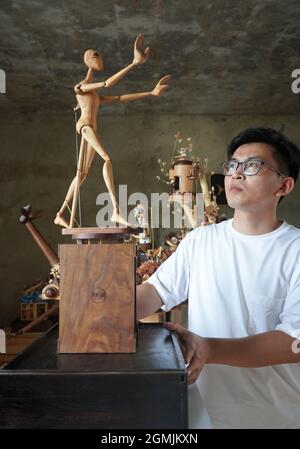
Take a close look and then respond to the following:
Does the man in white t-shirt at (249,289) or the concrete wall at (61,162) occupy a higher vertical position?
the concrete wall at (61,162)

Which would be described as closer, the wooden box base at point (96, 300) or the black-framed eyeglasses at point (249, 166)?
the wooden box base at point (96, 300)

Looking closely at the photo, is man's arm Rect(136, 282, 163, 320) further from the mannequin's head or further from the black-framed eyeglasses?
the mannequin's head

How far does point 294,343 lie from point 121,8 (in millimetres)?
3543

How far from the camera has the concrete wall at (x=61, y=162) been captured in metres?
7.05

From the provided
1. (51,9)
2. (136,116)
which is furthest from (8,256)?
(51,9)

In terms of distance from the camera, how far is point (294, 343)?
116cm

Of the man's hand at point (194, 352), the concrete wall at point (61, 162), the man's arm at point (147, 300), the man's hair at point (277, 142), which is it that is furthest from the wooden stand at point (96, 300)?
the concrete wall at point (61, 162)

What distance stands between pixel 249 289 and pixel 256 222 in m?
0.23

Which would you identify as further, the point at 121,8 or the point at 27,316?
the point at 27,316

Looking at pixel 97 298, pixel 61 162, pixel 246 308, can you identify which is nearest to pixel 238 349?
pixel 246 308

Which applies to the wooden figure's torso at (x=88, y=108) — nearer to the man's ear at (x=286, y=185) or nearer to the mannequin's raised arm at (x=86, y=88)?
the mannequin's raised arm at (x=86, y=88)

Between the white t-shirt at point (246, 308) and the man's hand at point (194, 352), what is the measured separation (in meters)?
0.28

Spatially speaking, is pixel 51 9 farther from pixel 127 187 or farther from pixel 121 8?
pixel 127 187

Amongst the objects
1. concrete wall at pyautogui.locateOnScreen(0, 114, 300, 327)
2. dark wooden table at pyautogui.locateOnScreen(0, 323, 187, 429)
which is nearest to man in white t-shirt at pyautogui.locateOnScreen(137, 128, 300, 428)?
dark wooden table at pyautogui.locateOnScreen(0, 323, 187, 429)
